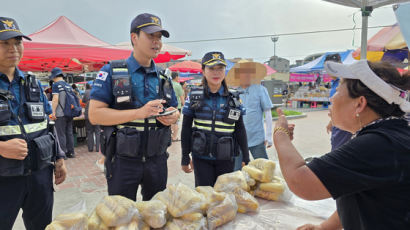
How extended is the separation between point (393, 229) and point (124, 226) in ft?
4.25

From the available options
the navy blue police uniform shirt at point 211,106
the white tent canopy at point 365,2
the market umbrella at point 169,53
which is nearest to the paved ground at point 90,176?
the navy blue police uniform shirt at point 211,106

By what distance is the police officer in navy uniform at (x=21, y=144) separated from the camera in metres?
1.60

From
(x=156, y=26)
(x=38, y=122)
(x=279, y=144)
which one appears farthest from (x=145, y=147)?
(x=279, y=144)

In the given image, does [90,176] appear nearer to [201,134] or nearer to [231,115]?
[201,134]

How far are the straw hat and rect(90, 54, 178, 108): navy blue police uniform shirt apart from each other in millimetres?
1366

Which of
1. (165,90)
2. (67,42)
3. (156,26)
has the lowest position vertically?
(165,90)

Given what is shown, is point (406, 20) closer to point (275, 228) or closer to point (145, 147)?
point (275, 228)

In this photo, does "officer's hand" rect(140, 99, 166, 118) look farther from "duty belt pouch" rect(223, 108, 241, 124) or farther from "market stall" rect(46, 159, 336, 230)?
"duty belt pouch" rect(223, 108, 241, 124)

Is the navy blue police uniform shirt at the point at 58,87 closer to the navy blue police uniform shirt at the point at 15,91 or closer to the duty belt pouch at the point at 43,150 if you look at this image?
the navy blue police uniform shirt at the point at 15,91

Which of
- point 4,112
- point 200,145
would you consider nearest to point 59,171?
point 4,112

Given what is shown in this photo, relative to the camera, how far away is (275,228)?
67.1 inches

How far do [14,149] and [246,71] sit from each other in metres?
2.61

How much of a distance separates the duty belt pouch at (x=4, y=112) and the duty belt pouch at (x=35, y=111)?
0.14 m

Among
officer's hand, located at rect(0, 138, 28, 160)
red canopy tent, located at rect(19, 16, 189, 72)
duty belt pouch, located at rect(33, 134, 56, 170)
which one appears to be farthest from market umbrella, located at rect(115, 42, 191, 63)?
officer's hand, located at rect(0, 138, 28, 160)
